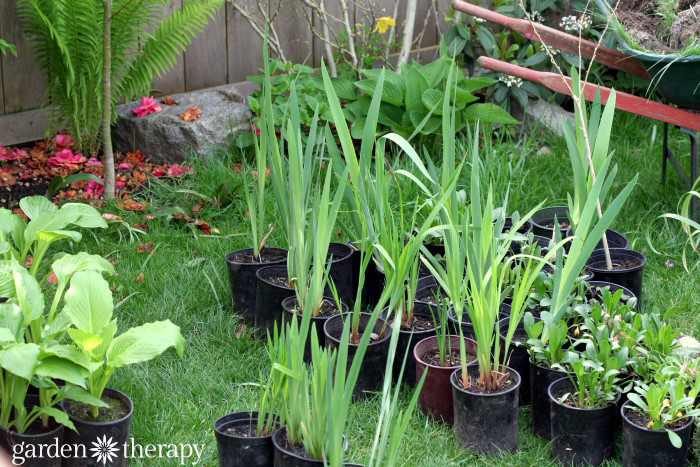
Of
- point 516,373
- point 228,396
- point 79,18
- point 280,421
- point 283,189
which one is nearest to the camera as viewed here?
point 280,421

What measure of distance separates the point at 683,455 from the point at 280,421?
3.24 ft

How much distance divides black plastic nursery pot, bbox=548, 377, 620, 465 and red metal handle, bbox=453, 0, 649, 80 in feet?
5.31

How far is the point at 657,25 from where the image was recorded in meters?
3.58

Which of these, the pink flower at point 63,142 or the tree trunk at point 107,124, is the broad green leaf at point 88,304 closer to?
the tree trunk at point 107,124

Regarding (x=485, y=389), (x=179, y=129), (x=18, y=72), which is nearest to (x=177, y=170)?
(x=179, y=129)

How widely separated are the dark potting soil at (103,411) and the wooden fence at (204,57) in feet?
8.17

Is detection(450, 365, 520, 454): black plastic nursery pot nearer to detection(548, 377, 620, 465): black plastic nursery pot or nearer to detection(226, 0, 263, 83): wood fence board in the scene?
detection(548, 377, 620, 465): black plastic nursery pot

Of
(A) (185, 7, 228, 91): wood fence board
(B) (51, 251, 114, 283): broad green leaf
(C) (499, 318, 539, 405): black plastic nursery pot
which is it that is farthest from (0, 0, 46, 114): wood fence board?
(C) (499, 318, 539, 405): black plastic nursery pot

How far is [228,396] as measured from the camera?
252 centimetres

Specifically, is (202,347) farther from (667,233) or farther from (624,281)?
(667,233)

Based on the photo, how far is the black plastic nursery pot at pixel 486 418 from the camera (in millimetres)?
2246

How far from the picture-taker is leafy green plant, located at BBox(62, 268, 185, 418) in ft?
6.64

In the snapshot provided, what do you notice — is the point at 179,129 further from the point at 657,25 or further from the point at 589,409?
the point at 589,409

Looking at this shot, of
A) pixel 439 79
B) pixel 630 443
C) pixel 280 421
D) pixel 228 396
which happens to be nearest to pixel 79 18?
pixel 439 79
